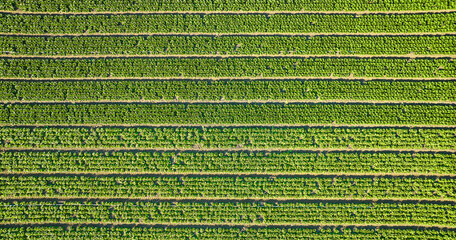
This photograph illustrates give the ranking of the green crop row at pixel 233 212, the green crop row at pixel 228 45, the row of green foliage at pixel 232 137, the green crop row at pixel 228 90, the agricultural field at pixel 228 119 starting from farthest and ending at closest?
1. the green crop row at pixel 228 45
2. the green crop row at pixel 228 90
3. the row of green foliage at pixel 232 137
4. the agricultural field at pixel 228 119
5. the green crop row at pixel 233 212

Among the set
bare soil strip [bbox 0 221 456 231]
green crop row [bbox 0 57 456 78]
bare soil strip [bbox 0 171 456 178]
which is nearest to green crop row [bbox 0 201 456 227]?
bare soil strip [bbox 0 221 456 231]

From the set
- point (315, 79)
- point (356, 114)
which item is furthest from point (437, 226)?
point (315, 79)

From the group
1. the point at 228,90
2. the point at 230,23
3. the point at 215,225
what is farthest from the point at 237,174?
the point at 230,23

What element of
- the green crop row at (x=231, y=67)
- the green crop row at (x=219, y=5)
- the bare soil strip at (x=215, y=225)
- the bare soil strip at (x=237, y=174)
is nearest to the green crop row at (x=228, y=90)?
the green crop row at (x=231, y=67)

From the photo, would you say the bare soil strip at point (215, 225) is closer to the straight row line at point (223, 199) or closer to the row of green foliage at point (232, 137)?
the straight row line at point (223, 199)

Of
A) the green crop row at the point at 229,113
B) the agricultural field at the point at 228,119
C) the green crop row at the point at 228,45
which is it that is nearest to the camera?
the agricultural field at the point at 228,119

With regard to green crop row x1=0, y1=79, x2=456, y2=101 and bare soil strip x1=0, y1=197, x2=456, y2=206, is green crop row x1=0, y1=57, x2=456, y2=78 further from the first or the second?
bare soil strip x1=0, y1=197, x2=456, y2=206

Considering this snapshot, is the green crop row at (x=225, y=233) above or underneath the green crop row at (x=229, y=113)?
underneath
